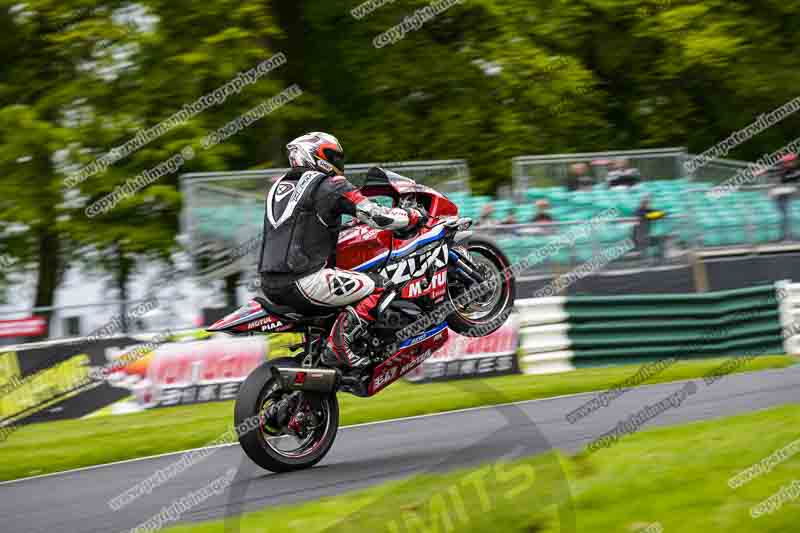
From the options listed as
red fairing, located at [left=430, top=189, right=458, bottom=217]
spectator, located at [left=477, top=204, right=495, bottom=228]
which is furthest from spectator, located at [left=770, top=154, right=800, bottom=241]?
red fairing, located at [left=430, top=189, right=458, bottom=217]

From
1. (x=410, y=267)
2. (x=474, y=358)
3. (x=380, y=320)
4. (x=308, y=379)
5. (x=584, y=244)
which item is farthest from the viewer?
(x=584, y=244)

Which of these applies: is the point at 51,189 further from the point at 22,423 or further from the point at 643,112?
the point at 643,112

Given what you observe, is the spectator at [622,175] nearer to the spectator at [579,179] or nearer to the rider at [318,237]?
the spectator at [579,179]

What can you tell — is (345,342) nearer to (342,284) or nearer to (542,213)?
(342,284)

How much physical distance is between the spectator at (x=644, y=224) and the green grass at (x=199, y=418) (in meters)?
2.09

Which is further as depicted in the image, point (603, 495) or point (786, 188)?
point (786, 188)

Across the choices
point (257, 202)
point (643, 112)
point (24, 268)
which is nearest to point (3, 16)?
point (24, 268)

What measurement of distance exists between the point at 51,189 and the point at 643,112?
1191 cm

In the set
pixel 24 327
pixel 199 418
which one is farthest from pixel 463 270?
pixel 24 327

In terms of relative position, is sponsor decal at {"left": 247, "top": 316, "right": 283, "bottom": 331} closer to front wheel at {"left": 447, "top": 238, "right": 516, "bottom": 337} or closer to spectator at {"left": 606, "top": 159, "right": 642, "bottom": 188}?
front wheel at {"left": 447, "top": 238, "right": 516, "bottom": 337}

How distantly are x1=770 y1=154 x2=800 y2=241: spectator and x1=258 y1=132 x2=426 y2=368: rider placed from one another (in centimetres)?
1010

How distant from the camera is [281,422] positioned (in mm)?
7227

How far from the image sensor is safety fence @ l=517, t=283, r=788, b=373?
1403 cm

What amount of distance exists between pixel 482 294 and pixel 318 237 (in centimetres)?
→ 146
